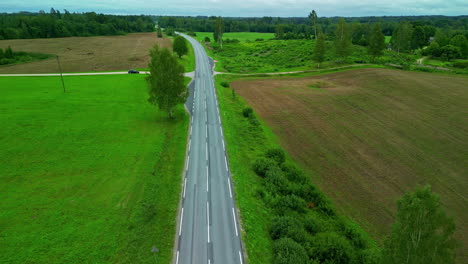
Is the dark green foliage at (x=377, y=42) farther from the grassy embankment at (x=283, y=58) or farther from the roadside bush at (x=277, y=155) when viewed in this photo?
the roadside bush at (x=277, y=155)

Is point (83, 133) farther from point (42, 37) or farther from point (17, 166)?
point (42, 37)

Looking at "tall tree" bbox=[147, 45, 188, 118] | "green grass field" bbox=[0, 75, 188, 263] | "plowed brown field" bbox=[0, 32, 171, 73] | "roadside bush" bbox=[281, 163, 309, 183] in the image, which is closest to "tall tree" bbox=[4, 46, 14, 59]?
"plowed brown field" bbox=[0, 32, 171, 73]

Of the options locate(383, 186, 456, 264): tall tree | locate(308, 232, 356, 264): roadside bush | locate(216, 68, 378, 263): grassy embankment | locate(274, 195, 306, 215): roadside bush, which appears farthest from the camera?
locate(274, 195, 306, 215): roadside bush

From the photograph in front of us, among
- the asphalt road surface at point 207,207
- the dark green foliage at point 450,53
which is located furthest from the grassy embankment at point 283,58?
the asphalt road surface at point 207,207

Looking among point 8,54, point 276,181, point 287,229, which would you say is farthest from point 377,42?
point 8,54

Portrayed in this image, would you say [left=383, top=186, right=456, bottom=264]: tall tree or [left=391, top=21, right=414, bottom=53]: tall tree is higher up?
[left=391, top=21, right=414, bottom=53]: tall tree

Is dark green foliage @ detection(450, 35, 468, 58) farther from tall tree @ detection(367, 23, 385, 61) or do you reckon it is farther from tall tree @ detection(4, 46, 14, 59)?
tall tree @ detection(4, 46, 14, 59)
